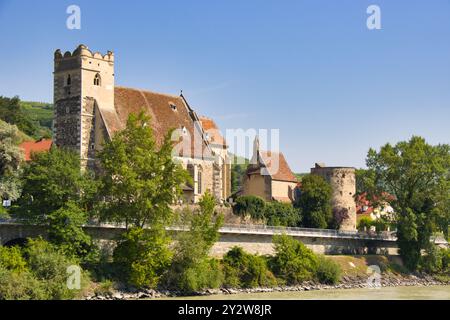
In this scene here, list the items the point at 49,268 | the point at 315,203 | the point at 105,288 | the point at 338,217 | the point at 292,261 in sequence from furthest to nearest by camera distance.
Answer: the point at 338,217 → the point at 315,203 → the point at 292,261 → the point at 105,288 → the point at 49,268

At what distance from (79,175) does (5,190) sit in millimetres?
5610

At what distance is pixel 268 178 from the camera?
259 feet

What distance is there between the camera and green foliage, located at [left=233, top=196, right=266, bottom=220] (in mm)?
70312

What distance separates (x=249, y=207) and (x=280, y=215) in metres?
3.10

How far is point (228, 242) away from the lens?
62.2m

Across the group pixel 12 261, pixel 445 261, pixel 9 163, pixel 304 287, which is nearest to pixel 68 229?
pixel 12 261

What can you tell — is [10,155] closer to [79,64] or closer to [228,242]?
[79,64]

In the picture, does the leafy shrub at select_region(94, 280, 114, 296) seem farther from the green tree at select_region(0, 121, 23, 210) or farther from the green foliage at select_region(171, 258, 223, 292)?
the green tree at select_region(0, 121, 23, 210)

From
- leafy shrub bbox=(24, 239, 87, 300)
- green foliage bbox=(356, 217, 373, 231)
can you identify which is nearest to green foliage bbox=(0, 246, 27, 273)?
leafy shrub bbox=(24, 239, 87, 300)

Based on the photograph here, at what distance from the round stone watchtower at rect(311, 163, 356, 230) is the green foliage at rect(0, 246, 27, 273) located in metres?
35.4

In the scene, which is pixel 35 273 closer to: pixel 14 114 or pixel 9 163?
pixel 9 163

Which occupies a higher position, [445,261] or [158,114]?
[158,114]

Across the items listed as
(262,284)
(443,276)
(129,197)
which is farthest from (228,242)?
(443,276)

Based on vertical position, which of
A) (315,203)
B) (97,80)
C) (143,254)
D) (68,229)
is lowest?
(143,254)
